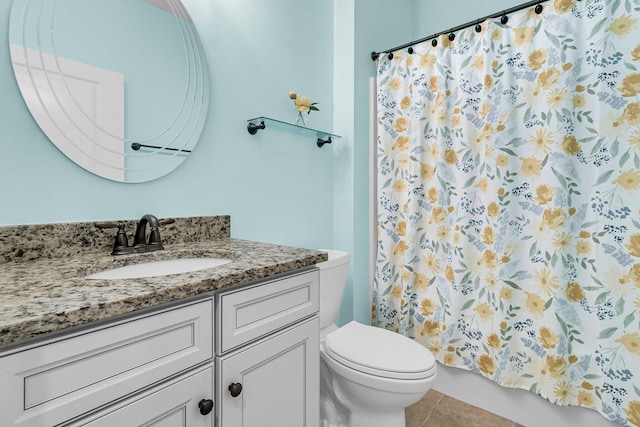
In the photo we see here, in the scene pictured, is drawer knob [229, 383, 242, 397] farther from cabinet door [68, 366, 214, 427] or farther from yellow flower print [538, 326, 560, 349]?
yellow flower print [538, 326, 560, 349]

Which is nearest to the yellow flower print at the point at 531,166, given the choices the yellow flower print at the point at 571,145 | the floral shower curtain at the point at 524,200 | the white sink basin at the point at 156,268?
the floral shower curtain at the point at 524,200

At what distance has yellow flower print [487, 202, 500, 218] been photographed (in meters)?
1.57

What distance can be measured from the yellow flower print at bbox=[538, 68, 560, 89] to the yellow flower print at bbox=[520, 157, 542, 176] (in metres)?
0.33

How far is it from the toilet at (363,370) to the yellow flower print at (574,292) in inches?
27.5

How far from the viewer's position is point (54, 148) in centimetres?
99

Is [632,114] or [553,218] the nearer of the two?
[632,114]

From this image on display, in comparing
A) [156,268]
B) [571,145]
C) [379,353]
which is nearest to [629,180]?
[571,145]

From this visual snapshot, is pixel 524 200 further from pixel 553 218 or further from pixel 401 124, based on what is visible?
pixel 401 124

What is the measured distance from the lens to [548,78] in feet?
4.72

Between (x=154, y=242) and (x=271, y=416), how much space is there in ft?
2.22

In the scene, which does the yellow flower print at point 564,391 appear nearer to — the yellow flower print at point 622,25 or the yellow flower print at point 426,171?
the yellow flower print at point 426,171

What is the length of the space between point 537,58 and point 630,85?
372 millimetres

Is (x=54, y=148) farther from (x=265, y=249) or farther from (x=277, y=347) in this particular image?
(x=277, y=347)

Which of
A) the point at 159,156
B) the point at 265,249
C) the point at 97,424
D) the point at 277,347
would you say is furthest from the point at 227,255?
the point at 97,424
